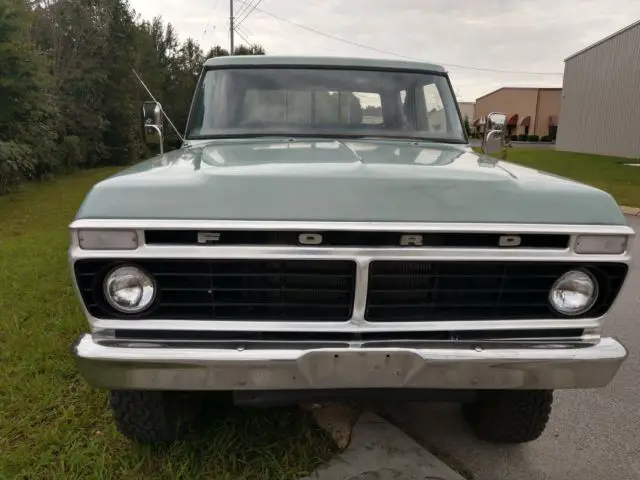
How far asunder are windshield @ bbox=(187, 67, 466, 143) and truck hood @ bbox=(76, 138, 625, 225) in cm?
107

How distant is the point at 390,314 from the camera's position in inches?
80.5

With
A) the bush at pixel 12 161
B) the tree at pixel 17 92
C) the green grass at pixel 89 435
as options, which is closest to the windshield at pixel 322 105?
the green grass at pixel 89 435

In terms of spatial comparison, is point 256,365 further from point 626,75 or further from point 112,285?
point 626,75

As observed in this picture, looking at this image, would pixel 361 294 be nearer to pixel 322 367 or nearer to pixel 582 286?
pixel 322 367

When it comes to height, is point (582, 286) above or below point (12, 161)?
above

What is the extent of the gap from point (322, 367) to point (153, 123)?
256 cm

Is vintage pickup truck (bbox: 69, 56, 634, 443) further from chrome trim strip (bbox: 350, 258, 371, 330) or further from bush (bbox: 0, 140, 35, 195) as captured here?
bush (bbox: 0, 140, 35, 195)

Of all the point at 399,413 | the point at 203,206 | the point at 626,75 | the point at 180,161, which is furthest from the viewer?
the point at 626,75

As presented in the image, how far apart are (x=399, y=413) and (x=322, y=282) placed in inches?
56.0

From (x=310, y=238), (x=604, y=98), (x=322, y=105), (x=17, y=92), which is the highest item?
(x=604, y=98)

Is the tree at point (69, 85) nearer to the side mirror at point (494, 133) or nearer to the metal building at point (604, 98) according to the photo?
the side mirror at point (494, 133)

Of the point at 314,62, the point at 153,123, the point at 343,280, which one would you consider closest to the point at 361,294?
the point at 343,280

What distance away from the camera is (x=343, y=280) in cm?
197

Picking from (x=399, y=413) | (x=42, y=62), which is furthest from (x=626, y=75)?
(x=399, y=413)
